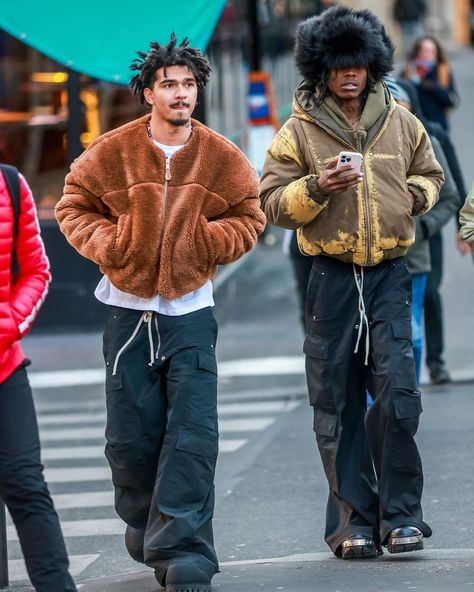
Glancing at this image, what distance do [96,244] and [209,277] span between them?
0.43 metres

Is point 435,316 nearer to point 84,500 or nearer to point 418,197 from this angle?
point 84,500

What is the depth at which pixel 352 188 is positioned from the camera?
5656 mm

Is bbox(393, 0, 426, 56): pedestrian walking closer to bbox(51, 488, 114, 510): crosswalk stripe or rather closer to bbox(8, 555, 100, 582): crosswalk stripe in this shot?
bbox(51, 488, 114, 510): crosswalk stripe

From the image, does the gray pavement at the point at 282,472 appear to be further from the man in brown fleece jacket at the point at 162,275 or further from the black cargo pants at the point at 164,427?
the man in brown fleece jacket at the point at 162,275

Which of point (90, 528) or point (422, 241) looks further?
point (422, 241)

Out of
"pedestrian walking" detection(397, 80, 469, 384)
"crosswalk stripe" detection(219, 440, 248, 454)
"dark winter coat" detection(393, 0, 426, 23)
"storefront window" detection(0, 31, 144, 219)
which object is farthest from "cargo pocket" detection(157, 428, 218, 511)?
"dark winter coat" detection(393, 0, 426, 23)

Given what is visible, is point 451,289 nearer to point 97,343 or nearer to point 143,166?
point 97,343

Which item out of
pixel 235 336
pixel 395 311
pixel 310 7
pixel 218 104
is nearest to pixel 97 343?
pixel 235 336

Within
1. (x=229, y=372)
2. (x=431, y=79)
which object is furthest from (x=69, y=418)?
(x=431, y=79)

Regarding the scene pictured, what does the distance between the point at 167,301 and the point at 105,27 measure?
6386 mm

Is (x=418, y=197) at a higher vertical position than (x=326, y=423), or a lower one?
higher

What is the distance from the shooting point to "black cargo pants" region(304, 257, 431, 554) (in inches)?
222

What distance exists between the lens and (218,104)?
14664mm

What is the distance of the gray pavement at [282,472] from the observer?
543 cm
